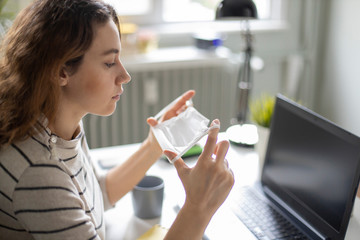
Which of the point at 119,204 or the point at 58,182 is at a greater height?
the point at 58,182

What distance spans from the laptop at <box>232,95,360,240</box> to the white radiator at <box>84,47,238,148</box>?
122 cm

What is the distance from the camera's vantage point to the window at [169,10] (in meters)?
2.60

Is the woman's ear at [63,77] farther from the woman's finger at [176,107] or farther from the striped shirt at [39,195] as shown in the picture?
the woman's finger at [176,107]

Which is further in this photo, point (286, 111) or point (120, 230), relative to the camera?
point (286, 111)

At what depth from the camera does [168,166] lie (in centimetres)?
154

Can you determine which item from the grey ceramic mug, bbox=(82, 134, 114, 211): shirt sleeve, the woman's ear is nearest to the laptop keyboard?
the grey ceramic mug

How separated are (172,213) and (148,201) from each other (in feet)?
0.30

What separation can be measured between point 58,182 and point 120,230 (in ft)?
1.07

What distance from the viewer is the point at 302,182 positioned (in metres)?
1.19

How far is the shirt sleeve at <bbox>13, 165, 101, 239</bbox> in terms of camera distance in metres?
0.89

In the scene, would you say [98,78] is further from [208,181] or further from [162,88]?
[162,88]

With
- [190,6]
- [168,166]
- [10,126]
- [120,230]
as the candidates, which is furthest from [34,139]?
[190,6]

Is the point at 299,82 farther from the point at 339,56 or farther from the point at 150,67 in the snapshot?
the point at 150,67

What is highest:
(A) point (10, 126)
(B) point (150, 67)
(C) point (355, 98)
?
(A) point (10, 126)
